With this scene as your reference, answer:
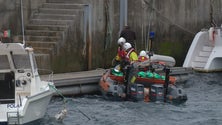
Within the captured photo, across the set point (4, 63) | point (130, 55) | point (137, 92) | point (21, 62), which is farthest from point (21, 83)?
point (130, 55)

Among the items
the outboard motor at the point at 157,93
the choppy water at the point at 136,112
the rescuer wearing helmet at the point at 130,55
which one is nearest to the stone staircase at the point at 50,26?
the choppy water at the point at 136,112

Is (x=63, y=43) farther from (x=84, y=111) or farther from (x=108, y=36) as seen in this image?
(x=84, y=111)

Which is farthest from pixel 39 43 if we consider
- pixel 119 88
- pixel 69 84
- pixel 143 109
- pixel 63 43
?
pixel 143 109

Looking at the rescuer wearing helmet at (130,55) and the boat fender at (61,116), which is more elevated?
A: the rescuer wearing helmet at (130,55)

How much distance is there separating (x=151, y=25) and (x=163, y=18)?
28.3 inches

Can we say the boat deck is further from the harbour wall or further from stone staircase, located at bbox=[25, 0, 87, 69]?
the harbour wall

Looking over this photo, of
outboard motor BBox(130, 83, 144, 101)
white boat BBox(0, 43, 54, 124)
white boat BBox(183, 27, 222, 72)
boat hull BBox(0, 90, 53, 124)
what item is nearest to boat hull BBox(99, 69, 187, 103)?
outboard motor BBox(130, 83, 144, 101)

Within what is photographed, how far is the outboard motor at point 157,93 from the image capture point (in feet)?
61.9

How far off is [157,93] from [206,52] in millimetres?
7714

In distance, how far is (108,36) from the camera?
76.4 feet

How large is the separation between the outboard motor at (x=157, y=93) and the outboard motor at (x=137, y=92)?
284 mm

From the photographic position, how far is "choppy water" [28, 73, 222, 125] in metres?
16.4

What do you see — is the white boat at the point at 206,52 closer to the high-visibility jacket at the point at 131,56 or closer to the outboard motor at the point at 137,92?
the high-visibility jacket at the point at 131,56

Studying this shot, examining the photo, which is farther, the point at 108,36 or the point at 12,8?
the point at 108,36
